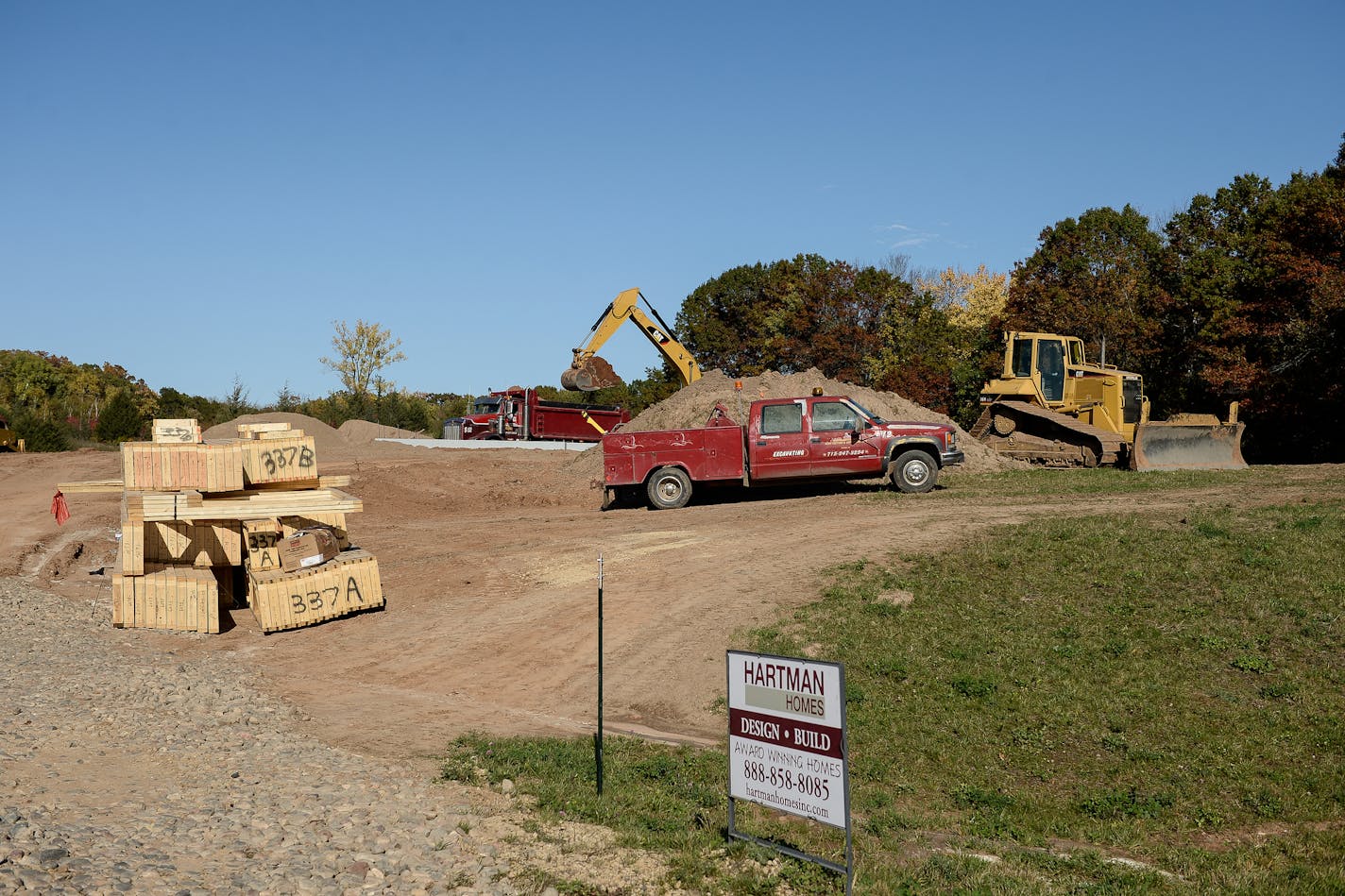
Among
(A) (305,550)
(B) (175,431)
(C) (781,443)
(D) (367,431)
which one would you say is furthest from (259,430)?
(D) (367,431)

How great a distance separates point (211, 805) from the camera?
24.4 ft

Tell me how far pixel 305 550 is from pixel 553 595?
3.83 metres

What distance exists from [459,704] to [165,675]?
11.3 feet

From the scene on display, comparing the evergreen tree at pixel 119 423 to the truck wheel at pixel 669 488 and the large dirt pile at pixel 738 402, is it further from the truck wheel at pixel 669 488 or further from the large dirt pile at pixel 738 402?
the truck wheel at pixel 669 488

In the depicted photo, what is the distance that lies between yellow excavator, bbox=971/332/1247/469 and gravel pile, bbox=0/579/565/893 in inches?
831

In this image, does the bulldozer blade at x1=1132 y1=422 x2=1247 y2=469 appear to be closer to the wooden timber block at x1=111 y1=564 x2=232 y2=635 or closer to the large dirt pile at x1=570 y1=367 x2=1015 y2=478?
the large dirt pile at x1=570 y1=367 x2=1015 y2=478

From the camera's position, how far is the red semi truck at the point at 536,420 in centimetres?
4550

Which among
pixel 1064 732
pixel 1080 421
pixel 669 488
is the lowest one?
pixel 1064 732

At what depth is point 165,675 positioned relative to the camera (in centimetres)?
1193

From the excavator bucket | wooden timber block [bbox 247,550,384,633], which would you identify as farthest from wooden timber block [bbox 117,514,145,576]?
the excavator bucket

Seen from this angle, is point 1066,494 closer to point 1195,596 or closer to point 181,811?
point 1195,596

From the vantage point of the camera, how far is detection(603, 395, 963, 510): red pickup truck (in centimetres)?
2206

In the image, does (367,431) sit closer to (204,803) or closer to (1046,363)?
(1046,363)

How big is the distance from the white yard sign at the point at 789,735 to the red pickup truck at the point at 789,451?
15106 millimetres
